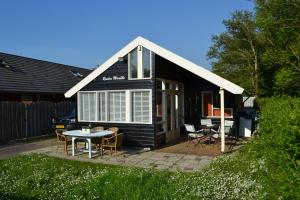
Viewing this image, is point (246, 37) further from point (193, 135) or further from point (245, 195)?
point (245, 195)

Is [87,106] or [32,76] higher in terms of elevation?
[32,76]

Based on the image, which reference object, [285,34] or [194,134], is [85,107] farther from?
[285,34]

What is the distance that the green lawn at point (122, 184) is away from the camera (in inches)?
228

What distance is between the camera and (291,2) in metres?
18.4

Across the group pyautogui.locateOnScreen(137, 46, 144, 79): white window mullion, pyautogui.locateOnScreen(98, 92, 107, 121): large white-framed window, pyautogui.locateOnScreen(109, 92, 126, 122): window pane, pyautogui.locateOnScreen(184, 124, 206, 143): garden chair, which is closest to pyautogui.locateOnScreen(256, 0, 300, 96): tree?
pyautogui.locateOnScreen(184, 124, 206, 143): garden chair

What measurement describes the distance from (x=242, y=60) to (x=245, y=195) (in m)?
23.9

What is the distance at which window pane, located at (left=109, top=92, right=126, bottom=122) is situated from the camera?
13273 millimetres

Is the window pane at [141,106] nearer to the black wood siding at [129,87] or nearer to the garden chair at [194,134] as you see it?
the black wood siding at [129,87]

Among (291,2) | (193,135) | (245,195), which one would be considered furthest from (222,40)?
(245,195)

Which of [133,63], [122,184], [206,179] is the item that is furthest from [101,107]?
[122,184]

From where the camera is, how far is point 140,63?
503 inches

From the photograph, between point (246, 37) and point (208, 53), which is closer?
point (246, 37)

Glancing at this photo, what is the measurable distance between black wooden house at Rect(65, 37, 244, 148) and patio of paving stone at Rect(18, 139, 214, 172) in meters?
1.16

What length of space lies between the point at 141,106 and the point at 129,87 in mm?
965
